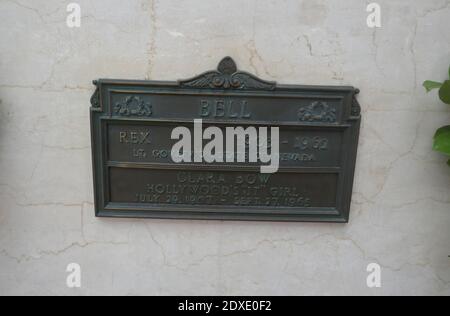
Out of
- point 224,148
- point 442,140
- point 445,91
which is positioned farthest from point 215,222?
point 445,91

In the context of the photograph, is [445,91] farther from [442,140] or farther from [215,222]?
[215,222]

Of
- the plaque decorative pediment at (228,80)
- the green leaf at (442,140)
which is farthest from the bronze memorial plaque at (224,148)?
the green leaf at (442,140)

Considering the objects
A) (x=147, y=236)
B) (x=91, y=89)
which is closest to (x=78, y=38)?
(x=91, y=89)

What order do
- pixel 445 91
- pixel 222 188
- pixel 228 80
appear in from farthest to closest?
pixel 222 188 → pixel 228 80 → pixel 445 91

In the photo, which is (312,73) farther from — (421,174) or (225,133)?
(421,174)

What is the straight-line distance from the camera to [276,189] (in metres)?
1.98

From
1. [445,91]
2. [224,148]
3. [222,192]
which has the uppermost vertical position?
[445,91]

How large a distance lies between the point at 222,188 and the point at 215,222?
233 millimetres

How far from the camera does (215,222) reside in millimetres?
2068

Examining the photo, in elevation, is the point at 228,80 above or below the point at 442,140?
above

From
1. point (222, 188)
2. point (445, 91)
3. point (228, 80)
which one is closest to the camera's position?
point (445, 91)

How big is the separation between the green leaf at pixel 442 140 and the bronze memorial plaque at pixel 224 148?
1.29 feet

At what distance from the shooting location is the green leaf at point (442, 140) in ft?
5.62

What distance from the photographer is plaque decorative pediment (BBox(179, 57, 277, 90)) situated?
1815 millimetres
